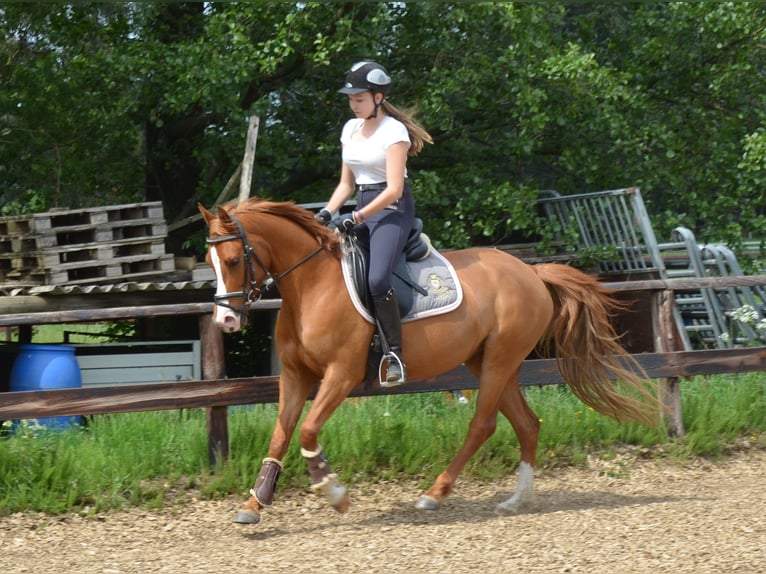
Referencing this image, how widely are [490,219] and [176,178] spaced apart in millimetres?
4365

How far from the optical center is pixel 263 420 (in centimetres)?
657

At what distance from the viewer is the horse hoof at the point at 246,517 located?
17.6ft

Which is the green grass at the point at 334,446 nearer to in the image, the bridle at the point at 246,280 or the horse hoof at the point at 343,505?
Answer: the horse hoof at the point at 343,505

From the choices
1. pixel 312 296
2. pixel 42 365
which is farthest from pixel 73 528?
pixel 42 365

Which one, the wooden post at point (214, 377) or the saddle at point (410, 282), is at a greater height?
the saddle at point (410, 282)

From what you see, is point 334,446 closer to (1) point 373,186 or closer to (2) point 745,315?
(1) point 373,186

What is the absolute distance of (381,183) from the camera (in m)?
5.64

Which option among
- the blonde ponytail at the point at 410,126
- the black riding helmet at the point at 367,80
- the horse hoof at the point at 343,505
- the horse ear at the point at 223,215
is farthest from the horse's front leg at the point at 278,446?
the black riding helmet at the point at 367,80

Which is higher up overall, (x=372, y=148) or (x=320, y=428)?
(x=372, y=148)

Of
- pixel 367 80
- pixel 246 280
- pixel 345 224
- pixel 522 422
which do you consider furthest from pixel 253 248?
pixel 522 422

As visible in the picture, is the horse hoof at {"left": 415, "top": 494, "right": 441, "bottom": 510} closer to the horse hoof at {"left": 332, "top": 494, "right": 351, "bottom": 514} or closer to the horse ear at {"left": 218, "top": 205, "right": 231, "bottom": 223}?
the horse hoof at {"left": 332, "top": 494, "right": 351, "bottom": 514}

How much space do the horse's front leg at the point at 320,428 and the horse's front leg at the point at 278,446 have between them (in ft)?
0.58

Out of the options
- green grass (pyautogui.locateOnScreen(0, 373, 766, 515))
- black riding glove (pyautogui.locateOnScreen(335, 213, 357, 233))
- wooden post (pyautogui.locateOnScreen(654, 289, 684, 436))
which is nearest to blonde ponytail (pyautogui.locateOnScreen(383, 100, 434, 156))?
black riding glove (pyautogui.locateOnScreen(335, 213, 357, 233))

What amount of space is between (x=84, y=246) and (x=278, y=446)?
443cm
